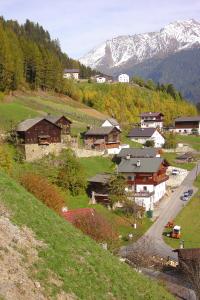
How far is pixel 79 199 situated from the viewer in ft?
178

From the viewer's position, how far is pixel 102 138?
78938mm

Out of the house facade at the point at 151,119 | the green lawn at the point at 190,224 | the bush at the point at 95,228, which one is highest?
the house facade at the point at 151,119

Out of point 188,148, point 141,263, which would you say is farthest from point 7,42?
point 141,263

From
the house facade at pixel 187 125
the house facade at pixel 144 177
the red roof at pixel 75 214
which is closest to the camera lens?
the red roof at pixel 75 214

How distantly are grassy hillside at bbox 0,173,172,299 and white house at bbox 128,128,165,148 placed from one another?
7689 centimetres

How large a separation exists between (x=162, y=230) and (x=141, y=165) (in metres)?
12.8

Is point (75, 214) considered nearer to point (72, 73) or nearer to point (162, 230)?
point (162, 230)

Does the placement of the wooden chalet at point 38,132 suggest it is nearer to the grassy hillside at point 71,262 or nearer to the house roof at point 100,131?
the house roof at point 100,131

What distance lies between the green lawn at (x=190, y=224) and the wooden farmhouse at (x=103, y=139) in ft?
60.4

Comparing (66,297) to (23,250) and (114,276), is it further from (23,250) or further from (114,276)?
(114,276)

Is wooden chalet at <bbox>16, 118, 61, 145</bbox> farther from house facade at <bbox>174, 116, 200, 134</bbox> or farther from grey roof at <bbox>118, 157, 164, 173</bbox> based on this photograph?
house facade at <bbox>174, 116, 200, 134</bbox>

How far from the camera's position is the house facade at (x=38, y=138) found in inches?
2430

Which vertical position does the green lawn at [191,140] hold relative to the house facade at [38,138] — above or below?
below

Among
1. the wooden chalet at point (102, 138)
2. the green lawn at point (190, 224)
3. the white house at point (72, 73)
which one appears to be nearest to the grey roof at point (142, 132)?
the wooden chalet at point (102, 138)
